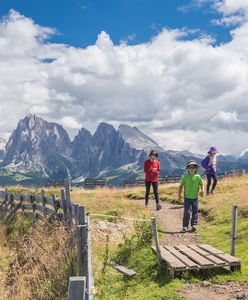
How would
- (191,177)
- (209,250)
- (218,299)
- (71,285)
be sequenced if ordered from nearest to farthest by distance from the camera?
(71,285) → (218,299) → (209,250) → (191,177)

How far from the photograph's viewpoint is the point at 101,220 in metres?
17.0

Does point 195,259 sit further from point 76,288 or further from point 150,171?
point 150,171

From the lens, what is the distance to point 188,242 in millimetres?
13586

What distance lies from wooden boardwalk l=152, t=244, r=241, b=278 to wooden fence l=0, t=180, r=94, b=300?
201cm

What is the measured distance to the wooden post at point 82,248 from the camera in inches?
348

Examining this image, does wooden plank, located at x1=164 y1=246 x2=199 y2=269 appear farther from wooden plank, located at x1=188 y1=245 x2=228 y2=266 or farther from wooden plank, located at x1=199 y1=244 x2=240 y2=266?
wooden plank, located at x1=199 y1=244 x2=240 y2=266

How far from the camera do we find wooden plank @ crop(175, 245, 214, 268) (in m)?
9.38

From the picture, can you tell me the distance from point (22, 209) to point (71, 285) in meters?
17.3

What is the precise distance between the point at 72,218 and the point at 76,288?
814cm

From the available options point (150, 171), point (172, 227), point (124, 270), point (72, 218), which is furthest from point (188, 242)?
point (150, 171)

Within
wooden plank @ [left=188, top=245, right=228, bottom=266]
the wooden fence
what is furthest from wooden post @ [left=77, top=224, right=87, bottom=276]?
wooden plank @ [left=188, top=245, right=228, bottom=266]

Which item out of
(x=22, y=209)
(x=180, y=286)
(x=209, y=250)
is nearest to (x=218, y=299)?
(x=180, y=286)

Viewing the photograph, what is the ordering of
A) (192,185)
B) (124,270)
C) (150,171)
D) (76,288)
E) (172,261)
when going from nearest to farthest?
(76,288), (172,261), (124,270), (192,185), (150,171)

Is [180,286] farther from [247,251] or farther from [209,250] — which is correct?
[247,251]
